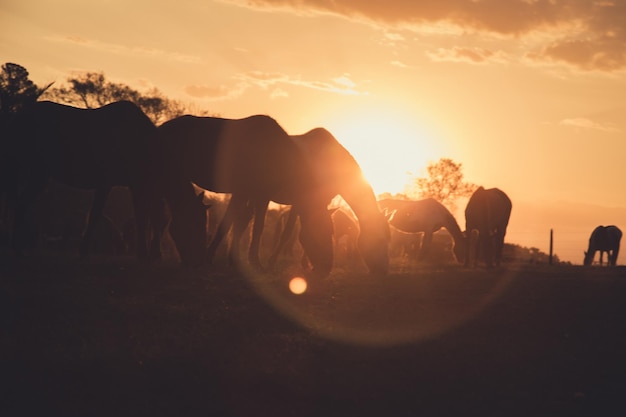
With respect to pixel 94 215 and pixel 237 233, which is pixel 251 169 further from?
pixel 94 215

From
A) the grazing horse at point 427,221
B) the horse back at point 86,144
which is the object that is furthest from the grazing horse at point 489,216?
the horse back at point 86,144

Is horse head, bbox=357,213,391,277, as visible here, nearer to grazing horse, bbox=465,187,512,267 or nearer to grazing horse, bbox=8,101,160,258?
grazing horse, bbox=8,101,160,258

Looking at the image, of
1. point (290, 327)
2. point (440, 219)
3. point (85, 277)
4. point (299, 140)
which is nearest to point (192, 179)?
point (299, 140)

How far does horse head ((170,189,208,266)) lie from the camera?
14.4 meters

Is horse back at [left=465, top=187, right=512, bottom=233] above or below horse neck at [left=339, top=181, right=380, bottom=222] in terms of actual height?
above

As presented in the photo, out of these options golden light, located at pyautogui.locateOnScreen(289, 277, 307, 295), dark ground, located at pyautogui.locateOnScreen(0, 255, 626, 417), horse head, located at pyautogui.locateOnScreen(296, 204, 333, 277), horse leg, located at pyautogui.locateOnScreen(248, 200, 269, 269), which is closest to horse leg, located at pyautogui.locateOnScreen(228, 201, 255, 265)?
horse leg, located at pyautogui.locateOnScreen(248, 200, 269, 269)

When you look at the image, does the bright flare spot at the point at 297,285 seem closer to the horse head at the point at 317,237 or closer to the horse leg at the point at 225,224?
the horse head at the point at 317,237

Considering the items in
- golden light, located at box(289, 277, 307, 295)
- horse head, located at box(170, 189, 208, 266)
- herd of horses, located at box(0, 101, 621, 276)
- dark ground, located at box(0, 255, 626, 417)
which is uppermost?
herd of horses, located at box(0, 101, 621, 276)

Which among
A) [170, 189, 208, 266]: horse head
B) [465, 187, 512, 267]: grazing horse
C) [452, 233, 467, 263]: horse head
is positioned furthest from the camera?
[452, 233, 467, 263]: horse head

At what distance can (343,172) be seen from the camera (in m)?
18.4

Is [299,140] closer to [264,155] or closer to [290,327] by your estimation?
[264,155]

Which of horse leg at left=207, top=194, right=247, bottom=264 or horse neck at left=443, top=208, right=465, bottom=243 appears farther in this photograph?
horse neck at left=443, top=208, right=465, bottom=243

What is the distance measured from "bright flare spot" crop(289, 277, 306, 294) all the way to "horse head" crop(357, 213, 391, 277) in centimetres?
398

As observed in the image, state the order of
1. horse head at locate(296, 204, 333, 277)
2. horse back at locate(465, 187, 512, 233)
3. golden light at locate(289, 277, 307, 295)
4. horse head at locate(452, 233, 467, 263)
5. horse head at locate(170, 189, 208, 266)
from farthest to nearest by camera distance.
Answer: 1. horse head at locate(452, 233, 467, 263)
2. horse back at locate(465, 187, 512, 233)
3. horse head at locate(296, 204, 333, 277)
4. horse head at locate(170, 189, 208, 266)
5. golden light at locate(289, 277, 307, 295)
